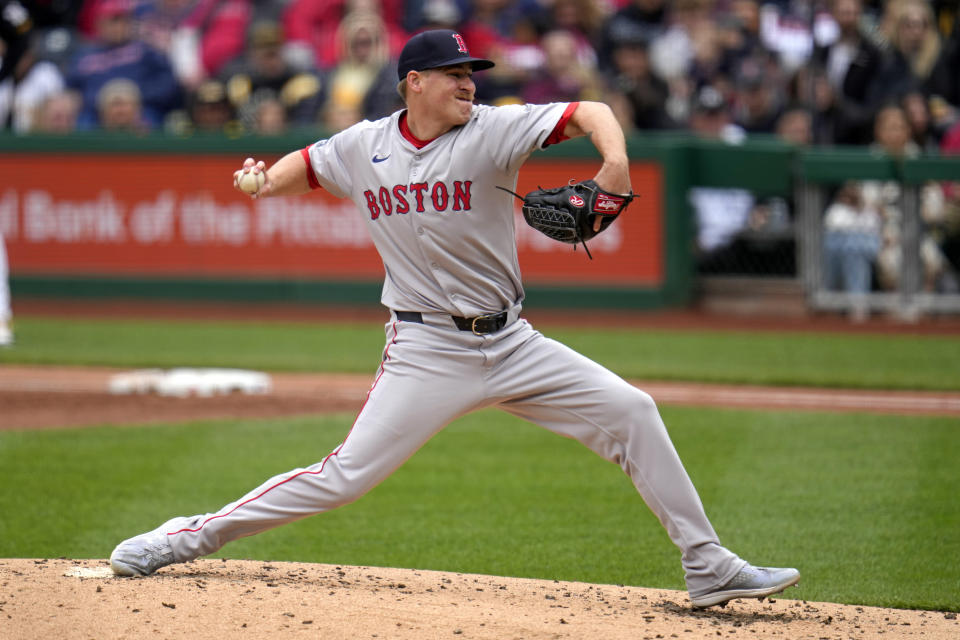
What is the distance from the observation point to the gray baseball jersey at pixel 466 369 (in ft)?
14.7

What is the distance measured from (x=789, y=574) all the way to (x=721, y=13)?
11.8m

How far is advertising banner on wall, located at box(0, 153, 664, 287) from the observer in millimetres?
13320

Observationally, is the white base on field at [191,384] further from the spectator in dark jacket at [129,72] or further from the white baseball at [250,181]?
the spectator in dark jacket at [129,72]

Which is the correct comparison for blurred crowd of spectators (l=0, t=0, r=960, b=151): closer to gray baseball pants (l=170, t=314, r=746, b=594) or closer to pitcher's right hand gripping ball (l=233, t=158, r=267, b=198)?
pitcher's right hand gripping ball (l=233, t=158, r=267, b=198)

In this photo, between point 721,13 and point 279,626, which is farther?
point 721,13

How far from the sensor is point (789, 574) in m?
4.49

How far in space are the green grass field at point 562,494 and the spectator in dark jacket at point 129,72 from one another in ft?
25.9

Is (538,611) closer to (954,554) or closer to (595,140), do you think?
(595,140)

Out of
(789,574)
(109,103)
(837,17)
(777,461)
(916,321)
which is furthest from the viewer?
(109,103)

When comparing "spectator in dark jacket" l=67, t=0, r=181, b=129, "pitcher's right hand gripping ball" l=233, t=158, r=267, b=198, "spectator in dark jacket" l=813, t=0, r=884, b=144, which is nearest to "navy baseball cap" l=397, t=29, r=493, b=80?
"pitcher's right hand gripping ball" l=233, t=158, r=267, b=198

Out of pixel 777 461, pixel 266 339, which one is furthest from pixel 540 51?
pixel 777 461

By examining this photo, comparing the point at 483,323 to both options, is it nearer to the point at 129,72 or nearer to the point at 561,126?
the point at 561,126

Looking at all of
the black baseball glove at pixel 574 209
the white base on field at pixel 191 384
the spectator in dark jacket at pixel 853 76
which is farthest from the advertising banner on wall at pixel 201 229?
the black baseball glove at pixel 574 209

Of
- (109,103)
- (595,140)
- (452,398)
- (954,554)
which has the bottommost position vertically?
(954,554)
